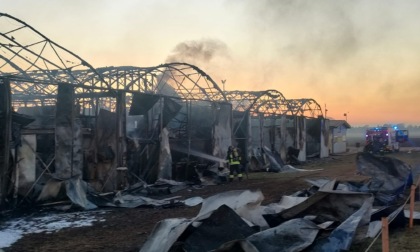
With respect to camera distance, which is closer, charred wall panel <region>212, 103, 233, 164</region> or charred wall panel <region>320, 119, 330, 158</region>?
charred wall panel <region>212, 103, 233, 164</region>

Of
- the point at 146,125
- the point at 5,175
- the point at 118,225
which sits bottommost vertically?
the point at 118,225

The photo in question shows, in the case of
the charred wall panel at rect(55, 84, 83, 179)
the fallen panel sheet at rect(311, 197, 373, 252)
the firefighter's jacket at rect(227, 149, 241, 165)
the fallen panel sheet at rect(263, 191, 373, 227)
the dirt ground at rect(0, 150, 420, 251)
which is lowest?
the dirt ground at rect(0, 150, 420, 251)

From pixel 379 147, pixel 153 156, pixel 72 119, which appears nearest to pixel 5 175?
pixel 72 119

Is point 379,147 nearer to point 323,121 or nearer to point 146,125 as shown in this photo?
point 323,121

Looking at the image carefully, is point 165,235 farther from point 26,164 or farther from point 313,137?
point 313,137

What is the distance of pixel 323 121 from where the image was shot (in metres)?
34.9

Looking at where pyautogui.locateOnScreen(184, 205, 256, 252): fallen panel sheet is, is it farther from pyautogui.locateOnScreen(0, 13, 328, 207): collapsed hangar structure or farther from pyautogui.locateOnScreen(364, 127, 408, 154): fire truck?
pyautogui.locateOnScreen(364, 127, 408, 154): fire truck

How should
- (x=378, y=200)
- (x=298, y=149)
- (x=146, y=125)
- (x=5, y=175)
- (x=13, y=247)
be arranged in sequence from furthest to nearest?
(x=298, y=149) < (x=146, y=125) < (x=378, y=200) < (x=5, y=175) < (x=13, y=247)

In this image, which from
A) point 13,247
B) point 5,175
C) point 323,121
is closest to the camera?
point 13,247

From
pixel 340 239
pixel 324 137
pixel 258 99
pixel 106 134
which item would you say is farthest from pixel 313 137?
pixel 340 239

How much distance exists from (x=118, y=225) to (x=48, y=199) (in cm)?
318

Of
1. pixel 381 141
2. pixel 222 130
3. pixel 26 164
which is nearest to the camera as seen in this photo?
pixel 26 164

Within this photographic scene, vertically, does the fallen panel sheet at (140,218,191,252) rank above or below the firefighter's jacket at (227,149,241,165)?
below

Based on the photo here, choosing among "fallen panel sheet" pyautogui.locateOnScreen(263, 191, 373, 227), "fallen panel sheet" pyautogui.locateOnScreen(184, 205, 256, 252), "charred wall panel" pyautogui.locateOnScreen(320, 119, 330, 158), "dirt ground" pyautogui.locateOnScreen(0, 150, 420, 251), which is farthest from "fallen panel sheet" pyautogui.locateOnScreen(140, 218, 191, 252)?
"charred wall panel" pyautogui.locateOnScreen(320, 119, 330, 158)
